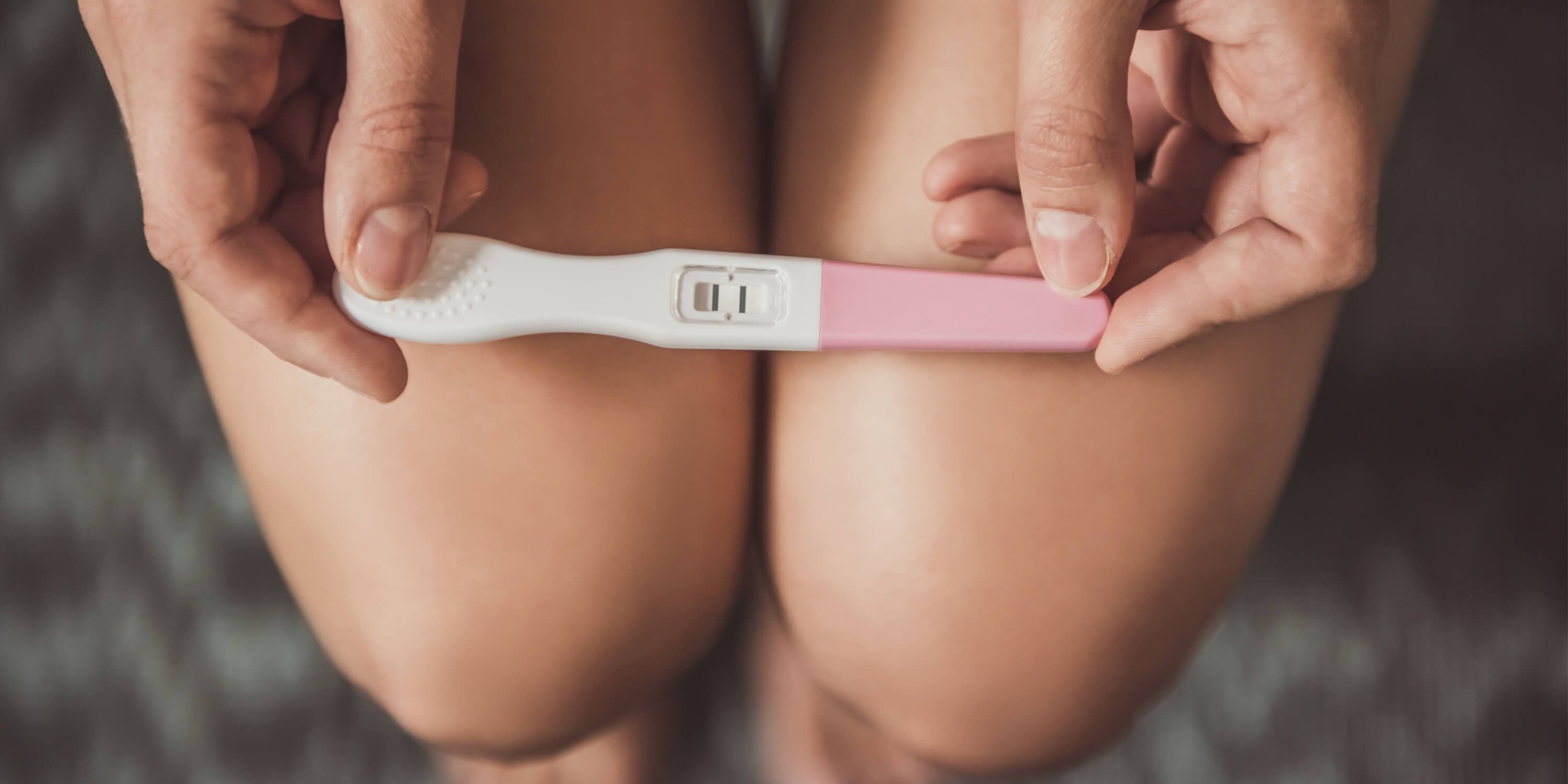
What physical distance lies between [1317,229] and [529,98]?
34 cm

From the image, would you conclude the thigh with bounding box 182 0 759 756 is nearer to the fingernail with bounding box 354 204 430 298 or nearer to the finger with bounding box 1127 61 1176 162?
the fingernail with bounding box 354 204 430 298

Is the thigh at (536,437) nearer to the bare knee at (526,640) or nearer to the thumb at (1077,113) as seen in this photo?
the bare knee at (526,640)

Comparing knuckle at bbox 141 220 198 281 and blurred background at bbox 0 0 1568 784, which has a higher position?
knuckle at bbox 141 220 198 281

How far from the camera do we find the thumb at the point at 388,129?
0.35 meters

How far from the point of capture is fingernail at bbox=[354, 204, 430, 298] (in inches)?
14.2

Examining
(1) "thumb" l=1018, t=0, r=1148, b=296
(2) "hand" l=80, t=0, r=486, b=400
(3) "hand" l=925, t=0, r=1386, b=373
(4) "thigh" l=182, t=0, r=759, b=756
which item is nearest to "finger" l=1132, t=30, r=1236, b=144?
(3) "hand" l=925, t=0, r=1386, b=373

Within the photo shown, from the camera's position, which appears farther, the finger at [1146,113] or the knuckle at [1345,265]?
the finger at [1146,113]

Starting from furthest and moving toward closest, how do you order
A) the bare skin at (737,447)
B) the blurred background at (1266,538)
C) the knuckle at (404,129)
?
the blurred background at (1266,538)
the bare skin at (737,447)
the knuckle at (404,129)

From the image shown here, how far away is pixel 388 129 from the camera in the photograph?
349 mm

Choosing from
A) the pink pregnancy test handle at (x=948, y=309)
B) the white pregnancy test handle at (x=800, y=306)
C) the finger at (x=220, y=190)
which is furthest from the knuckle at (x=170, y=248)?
the pink pregnancy test handle at (x=948, y=309)

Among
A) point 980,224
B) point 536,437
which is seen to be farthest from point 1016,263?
point 536,437

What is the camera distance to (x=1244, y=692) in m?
0.73

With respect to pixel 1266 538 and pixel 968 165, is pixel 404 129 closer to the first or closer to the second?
pixel 968 165

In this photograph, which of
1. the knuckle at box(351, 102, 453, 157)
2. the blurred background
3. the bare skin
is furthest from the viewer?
the blurred background
